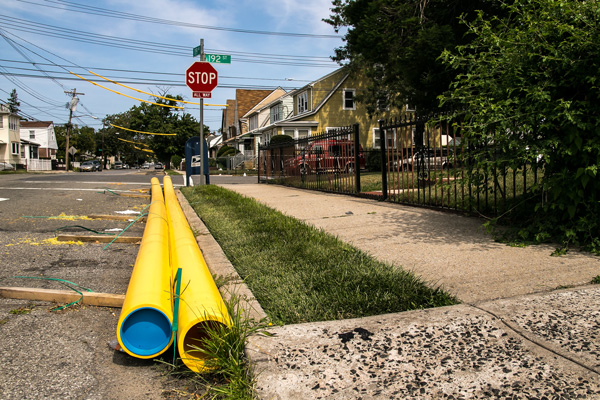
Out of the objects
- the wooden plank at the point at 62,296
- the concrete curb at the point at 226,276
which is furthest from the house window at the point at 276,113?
the wooden plank at the point at 62,296

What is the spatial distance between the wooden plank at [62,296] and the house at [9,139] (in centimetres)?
5605

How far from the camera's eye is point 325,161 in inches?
447

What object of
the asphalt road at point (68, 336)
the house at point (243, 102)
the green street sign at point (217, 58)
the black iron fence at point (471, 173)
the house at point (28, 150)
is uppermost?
the house at point (243, 102)

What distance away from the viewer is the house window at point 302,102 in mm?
36603

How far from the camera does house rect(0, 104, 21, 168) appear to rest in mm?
52906

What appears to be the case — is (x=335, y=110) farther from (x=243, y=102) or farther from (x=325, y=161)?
(x=325, y=161)

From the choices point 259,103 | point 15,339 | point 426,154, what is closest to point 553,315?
point 15,339

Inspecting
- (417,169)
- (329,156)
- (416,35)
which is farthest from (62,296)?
(416,35)

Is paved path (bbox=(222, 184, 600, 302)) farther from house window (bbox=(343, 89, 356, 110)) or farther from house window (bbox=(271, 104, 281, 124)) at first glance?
house window (bbox=(271, 104, 281, 124))

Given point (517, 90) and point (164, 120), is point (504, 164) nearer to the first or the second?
point (517, 90)

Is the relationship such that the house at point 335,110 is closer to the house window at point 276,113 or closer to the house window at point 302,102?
the house window at point 302,102

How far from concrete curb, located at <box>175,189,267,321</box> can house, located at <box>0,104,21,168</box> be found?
55.3m

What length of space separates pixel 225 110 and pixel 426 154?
6017 cm

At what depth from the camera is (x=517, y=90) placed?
14.8 feet
